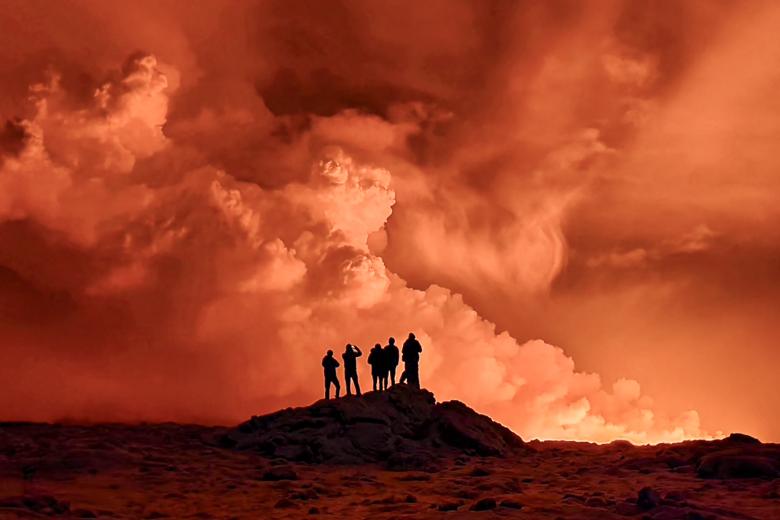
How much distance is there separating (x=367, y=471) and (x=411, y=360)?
10285mm

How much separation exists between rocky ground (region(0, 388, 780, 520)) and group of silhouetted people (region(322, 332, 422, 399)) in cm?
180

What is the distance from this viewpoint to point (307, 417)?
27234 mm

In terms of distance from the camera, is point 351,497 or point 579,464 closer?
point 351,497

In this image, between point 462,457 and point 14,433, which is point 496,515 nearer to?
point 462,457

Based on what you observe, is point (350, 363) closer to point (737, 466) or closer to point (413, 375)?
point (413, 375)

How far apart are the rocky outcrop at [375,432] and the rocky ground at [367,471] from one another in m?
0.07

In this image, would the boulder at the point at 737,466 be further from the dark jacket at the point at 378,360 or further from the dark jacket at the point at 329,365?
the dark jacket at the point at 329,365

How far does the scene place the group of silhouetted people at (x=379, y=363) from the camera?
30.6 metres

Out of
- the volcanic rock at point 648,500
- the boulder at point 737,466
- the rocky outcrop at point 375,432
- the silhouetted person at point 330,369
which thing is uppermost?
the silhouetted person at point 330,369

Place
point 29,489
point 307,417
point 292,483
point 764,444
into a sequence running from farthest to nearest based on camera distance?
1. point 307,417
2. point 764,444
3. point 292,483
4. point 29,489

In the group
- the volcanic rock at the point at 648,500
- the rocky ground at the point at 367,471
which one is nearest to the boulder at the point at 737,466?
the rocky ground at the point at 367,471

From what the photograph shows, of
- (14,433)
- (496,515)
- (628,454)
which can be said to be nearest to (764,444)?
(628,454)

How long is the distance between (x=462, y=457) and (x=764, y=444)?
1018 cm

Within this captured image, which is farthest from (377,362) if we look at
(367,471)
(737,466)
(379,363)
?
(737,466)
